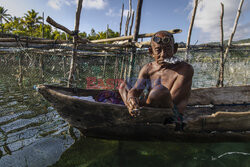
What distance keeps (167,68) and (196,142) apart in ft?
4.91

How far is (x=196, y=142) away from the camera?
111 inches

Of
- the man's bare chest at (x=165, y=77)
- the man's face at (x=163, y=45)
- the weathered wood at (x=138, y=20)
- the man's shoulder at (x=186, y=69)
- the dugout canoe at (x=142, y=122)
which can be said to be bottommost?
the dugout canoe at (x=142, y=122)

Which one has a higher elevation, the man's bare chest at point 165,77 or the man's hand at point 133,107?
the man's bare chest at point 165,77

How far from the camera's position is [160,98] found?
2.19 metres

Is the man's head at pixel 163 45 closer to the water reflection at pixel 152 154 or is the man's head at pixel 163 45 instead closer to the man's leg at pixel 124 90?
the man's leg at pixel 124 90

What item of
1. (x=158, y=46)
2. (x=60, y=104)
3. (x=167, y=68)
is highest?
(x=158, y=46)

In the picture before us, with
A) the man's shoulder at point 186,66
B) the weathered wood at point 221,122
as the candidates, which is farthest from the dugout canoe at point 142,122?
the man's shoulder at point 186,66

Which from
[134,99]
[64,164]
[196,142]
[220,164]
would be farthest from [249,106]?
[64,164]

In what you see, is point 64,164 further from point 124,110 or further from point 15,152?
point 124,110

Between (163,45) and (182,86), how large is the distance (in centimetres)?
68

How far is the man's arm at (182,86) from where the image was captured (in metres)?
2.29

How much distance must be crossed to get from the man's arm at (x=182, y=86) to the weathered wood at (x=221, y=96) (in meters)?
1.99

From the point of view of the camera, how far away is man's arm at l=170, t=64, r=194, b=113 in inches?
90.1

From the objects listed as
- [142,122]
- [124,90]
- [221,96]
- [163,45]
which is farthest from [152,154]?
[221,96]
